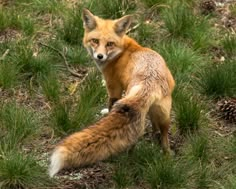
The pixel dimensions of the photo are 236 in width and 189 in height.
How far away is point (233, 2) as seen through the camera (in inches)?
327

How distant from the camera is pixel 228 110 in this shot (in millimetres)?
6230

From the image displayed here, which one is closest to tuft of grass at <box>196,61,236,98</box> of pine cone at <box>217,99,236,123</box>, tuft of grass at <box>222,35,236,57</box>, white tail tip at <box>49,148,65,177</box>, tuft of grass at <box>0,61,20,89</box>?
pine cone at <box>217,99,236,123</box>

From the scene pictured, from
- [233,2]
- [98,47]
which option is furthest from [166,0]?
[98,47]

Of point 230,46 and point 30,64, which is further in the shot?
point 230,46

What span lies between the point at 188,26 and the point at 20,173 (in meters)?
3.51

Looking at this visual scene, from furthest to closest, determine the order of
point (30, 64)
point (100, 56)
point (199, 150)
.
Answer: point (30, 64) < point (100, 56) < point (199, 150)

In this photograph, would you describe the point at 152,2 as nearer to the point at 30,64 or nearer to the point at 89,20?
the point at 89,20

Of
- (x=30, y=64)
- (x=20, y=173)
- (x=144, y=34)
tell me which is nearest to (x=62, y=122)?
(x=20, y=173)

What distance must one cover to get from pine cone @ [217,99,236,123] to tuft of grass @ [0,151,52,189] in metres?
2.21

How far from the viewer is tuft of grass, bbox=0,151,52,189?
505cm

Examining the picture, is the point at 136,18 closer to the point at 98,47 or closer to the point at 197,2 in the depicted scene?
the point at 197,2

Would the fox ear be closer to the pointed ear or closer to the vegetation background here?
the pointed ear

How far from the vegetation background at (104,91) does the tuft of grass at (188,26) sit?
0.01 meters

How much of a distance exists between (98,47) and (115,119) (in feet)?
4.48
